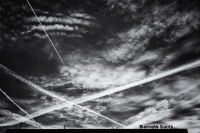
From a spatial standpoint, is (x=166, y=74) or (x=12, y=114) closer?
(x=166, y=74)

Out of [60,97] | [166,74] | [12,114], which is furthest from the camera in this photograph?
[12,114]

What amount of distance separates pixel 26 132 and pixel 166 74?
1269 inches

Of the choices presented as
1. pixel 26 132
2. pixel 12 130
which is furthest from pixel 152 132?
pixel 12 130

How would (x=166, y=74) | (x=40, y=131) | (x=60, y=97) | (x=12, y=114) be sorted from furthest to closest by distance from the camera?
(x=12, y=114), (x=40, y=131), (x=60, y=97), (x=166, y=74)

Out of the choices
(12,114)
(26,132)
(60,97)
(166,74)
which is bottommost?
(26,132)

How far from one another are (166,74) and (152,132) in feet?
51.3

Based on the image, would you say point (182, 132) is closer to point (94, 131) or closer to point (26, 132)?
point (94, 131)

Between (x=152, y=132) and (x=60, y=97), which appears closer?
(x=60, y=97)

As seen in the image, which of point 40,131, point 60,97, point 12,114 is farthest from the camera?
point 12,114

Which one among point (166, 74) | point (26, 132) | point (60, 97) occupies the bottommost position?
point (26, 132)

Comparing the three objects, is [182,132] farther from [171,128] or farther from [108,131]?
[108,131]

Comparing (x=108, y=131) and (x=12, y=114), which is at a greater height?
(x=12, y=114)

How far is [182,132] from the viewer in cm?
2848

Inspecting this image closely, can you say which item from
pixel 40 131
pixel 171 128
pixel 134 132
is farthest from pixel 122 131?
pixel 40 131
